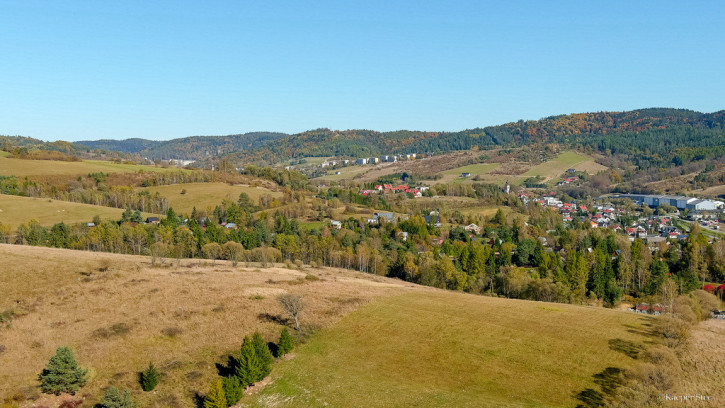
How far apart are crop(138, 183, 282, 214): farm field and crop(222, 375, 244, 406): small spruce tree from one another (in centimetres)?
13208

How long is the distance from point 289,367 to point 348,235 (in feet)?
267

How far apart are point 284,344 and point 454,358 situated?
53.2ft

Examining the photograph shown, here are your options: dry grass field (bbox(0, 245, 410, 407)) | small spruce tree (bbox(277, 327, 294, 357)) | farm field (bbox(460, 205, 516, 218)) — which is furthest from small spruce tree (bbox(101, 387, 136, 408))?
farm field (bbox(460, 205, 516, 218))

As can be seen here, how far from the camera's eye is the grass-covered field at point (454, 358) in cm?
3909

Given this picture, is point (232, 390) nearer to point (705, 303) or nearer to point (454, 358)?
point (454, 358)

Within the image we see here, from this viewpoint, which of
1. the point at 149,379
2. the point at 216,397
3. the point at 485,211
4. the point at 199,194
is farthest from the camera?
the point at 485,211

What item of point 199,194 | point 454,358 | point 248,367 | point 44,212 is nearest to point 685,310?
point 454,358

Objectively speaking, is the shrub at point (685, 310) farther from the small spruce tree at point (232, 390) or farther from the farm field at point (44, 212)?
the farm field at point (44, 212)

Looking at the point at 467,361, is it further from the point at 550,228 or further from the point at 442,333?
the point at 550,228

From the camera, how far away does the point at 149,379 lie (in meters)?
40.4

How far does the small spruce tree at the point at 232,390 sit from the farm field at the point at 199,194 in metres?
132

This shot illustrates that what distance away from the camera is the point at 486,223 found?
170375mm

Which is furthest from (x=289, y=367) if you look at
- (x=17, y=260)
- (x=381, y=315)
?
(x=17, y=260)

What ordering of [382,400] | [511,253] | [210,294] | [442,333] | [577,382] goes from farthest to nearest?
[511,253], [210,294], [442,333], [577,382], [382,400]
